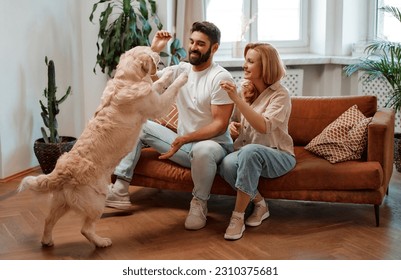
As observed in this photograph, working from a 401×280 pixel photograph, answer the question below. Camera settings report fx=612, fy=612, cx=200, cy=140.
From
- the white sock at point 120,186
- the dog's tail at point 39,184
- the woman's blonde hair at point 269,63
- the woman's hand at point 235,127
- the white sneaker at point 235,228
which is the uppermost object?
the woman's blonde hair at point 269,63

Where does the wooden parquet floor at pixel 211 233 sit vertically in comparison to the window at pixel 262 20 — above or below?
below

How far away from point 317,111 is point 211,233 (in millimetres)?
1188

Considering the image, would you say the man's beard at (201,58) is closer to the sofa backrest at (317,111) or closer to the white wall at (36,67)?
the sofa backrest at (317,111)

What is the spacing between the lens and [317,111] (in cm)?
413

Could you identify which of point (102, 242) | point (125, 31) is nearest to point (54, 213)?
point (102, 242)

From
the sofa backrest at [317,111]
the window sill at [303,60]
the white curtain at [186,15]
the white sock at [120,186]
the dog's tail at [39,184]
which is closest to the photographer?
the dog's tail at [39,184]

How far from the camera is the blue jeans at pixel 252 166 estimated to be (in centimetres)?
Answer: 344

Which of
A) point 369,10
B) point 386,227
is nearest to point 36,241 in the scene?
point 386,227

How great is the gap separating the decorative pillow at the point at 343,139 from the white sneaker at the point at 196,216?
0.82 m

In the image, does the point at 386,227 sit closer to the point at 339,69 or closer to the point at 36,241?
the point at 36,241

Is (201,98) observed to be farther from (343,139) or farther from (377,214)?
(377,214)

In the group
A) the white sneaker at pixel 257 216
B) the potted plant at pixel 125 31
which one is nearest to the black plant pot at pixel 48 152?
the potted plant at pixel 125 31

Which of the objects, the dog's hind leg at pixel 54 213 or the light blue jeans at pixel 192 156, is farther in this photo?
the light blue jeans at pixel 192 156

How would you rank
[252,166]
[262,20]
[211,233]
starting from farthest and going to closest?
[262,20] < [211,233] < [252,166]
